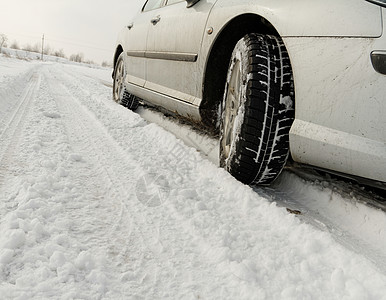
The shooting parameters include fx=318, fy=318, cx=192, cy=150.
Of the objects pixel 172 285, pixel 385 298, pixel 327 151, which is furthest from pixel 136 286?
pixel 327 151

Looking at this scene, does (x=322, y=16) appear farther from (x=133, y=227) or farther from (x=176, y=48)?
(x=176, y=48)

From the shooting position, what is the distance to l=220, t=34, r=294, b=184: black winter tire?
67.2 inches

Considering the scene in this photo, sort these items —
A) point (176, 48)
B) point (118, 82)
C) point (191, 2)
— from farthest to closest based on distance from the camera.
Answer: point (118, 82), point (176, 48), point (191, 2)

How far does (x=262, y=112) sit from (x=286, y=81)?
22 centimetres

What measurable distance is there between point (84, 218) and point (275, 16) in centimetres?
140

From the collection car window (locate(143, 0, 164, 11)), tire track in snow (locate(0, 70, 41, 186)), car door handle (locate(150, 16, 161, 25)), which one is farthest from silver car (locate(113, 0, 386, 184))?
tire track in snow (locate(0, 70, 41, 186))

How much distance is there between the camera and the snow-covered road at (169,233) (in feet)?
3.47

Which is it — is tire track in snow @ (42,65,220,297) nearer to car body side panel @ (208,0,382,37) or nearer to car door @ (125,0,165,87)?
car body side panel @ (208,0,382,37)

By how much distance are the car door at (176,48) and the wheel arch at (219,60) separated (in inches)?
3.9

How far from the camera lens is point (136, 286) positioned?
106cm

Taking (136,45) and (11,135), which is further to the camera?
(136,45)

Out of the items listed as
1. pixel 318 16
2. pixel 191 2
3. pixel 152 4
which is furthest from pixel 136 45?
pixel 318 16

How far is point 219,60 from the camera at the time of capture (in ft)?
7.63

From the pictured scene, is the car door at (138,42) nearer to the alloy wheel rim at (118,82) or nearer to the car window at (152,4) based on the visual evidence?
the car window at (152,4)
